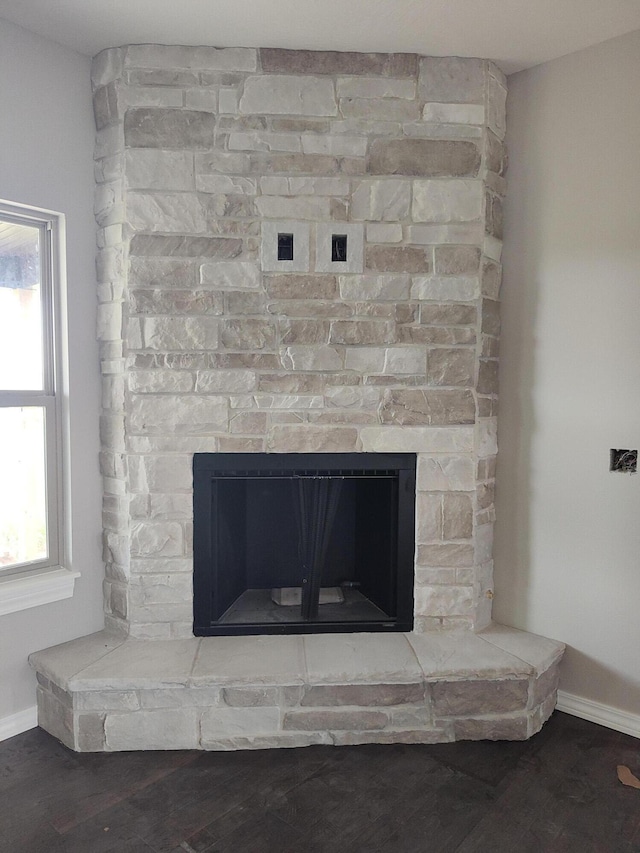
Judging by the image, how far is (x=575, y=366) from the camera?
260 centimetres

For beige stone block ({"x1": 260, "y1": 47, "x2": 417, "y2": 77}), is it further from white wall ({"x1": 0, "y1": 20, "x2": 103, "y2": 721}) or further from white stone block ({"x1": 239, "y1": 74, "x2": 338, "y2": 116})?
white wall ({"x1": 0, "y1": 20, "x2": 103, "y2": 721})

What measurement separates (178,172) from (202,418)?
3.39 feet

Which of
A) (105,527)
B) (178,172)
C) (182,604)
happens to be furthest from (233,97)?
(182,604)

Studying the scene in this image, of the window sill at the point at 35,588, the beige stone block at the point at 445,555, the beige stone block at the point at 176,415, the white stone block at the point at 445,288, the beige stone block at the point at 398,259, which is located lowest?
the window sill at the point at 35,588

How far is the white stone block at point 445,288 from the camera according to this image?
2.60 m

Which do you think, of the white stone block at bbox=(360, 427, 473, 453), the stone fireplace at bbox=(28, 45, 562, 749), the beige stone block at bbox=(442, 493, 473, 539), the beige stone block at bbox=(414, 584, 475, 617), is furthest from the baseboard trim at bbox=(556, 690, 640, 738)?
the white stone block at bbox=(360, 427, 473, 453)

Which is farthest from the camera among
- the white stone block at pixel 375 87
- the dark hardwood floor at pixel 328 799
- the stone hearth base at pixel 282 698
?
the white stone block at pixel 375 87

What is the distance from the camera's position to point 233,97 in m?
2.51

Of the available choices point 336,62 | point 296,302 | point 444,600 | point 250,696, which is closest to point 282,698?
point 250,696

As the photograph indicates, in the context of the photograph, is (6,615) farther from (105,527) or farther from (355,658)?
(355,658)

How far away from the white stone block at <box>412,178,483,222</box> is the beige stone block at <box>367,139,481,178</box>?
4cm

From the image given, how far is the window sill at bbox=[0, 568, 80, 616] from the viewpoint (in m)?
2.43

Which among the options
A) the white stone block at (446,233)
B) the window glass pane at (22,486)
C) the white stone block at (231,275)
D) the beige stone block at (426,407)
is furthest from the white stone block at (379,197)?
the window glass pane at (22,486)

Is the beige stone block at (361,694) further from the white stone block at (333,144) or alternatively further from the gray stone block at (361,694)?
the white stone block at (333,144)
